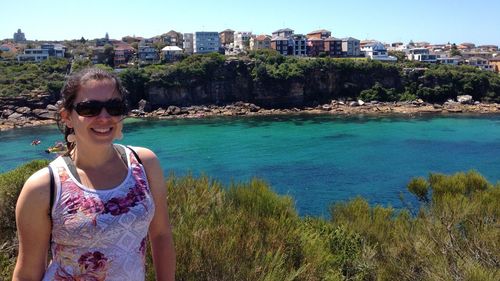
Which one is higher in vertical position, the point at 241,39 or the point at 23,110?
the point at 241,39

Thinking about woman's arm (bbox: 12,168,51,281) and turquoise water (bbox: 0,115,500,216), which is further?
turquoise water (bbox: 0,115,500,216)

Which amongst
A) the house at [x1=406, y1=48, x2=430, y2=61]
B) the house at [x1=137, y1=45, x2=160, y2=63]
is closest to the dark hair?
the house at [x1=137, y1=45, x2=160, y2=63]

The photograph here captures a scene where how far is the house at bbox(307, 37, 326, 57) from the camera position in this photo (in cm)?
8006

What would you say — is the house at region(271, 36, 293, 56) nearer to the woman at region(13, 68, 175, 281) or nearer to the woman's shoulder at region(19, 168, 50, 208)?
the woman at region(13, 68, 175, 281)

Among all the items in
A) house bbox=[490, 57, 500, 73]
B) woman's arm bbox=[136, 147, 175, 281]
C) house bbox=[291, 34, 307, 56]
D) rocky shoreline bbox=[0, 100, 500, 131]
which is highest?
house bbox=[291, 34, 307, 56]

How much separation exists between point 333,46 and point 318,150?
48.6 meters

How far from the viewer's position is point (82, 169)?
2230mm

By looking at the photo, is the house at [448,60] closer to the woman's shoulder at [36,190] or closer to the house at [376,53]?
the house at [376,53]

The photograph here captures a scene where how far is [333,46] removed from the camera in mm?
79562

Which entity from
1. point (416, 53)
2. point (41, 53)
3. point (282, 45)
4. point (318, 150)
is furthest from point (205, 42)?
point (318, 150)

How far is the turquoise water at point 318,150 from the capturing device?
2452cm

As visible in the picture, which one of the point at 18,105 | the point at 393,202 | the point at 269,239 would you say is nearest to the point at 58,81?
the point at 18,105

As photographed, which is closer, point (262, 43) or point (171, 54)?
point (171, 54)

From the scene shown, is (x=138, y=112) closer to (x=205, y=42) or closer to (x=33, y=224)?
(x=205, y=42)
